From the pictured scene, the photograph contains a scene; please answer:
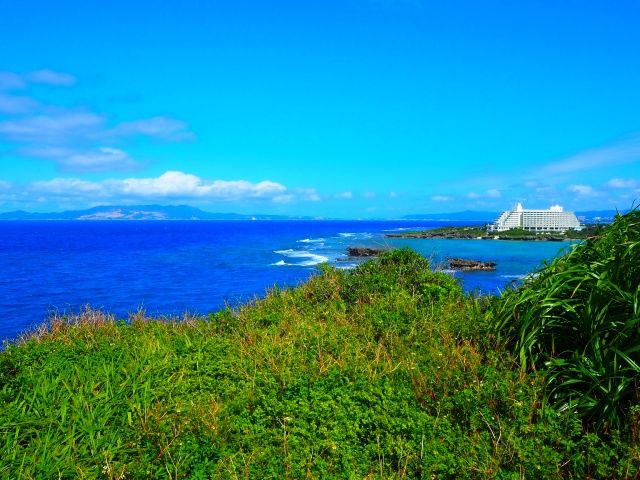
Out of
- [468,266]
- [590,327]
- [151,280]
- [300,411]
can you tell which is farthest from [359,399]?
[468,266]

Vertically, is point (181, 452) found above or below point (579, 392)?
below

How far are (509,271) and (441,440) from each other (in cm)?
4452

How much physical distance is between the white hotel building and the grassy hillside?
108 m

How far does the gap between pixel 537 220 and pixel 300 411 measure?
120 m

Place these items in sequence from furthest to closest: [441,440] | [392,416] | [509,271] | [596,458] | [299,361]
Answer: [509,271], [299,361], [392,416], [441,440], [596,458]

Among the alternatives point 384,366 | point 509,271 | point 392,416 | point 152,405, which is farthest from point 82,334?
point 509,271

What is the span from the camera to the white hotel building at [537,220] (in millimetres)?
107688

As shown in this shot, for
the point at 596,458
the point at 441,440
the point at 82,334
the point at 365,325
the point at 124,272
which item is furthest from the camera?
the point at 124,272

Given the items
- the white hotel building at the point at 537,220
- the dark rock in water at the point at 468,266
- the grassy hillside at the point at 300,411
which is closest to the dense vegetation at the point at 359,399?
the grassy hillside at the point at 300,411

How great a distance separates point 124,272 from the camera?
1927 inches

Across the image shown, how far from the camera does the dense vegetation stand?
3.78 m

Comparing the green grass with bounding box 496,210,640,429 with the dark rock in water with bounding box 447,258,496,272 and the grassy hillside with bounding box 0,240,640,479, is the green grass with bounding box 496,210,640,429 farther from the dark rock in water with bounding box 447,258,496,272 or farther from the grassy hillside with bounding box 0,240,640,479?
the dark rock in water with bounding box 447,258,496,272

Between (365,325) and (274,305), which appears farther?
(274,305)

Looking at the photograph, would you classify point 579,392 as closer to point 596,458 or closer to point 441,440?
point 596,458
